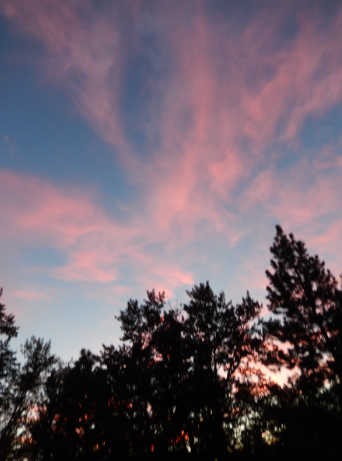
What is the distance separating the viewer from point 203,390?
1555cm

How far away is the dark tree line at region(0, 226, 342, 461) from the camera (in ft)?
45.3

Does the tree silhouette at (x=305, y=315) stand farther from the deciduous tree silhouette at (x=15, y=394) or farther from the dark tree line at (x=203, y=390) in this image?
the deciduous tree silhouette at (x=15, y=394)

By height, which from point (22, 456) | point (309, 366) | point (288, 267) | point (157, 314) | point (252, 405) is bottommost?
point (22, 456)

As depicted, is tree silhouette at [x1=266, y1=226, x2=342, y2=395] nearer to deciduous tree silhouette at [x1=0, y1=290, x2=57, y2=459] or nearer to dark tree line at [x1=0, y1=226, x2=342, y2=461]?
dark tree line at [x1=0, y1=226, x2=342, y2=461]

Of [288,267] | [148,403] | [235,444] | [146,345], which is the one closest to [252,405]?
[235,444]

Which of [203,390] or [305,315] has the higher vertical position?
[305,315]

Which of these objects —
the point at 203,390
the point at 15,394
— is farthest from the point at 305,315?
the point at 15,394

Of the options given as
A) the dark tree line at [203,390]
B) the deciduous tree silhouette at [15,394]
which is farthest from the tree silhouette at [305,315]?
the deciduous tree silhouette at [15,394]

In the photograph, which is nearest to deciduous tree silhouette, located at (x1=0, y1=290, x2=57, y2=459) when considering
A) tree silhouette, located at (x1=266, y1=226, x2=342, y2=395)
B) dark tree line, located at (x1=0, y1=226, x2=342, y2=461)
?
dark tree line, located at (x1=0, y1=226, x2=342, y2=461)

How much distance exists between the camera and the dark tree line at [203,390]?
13.8 metres

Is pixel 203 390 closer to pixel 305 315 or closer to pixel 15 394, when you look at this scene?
pixel 305 315

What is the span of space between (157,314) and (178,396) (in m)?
7.27

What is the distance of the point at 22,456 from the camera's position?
68.5ft

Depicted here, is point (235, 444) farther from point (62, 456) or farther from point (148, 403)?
point (62, 456)
